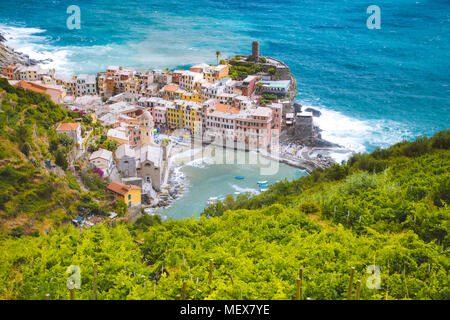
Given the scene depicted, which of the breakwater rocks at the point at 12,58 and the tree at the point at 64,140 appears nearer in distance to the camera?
the tree at the point at 64,140

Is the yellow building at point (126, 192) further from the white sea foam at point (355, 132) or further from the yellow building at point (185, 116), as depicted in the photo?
the white sea foam at point (355, 132)

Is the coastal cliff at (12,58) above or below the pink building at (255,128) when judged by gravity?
above

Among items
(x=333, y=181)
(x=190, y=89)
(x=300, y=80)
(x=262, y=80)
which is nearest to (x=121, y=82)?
(x=190, y=89)

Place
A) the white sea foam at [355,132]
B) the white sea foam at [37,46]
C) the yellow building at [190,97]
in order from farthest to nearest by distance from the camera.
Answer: the white sea foam at [37,46], the yellow building at [190,97], the white sea foam at [355,132]

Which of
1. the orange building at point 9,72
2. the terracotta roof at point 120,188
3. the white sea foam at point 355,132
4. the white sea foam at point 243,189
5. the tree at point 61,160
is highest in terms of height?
the orange building at point 9,72

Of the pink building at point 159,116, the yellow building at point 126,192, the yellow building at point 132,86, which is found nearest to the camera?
the yellow building at point 126,192

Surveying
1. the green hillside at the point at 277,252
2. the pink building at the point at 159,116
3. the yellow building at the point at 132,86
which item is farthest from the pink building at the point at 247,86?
the green hillside at the point at 277,252
